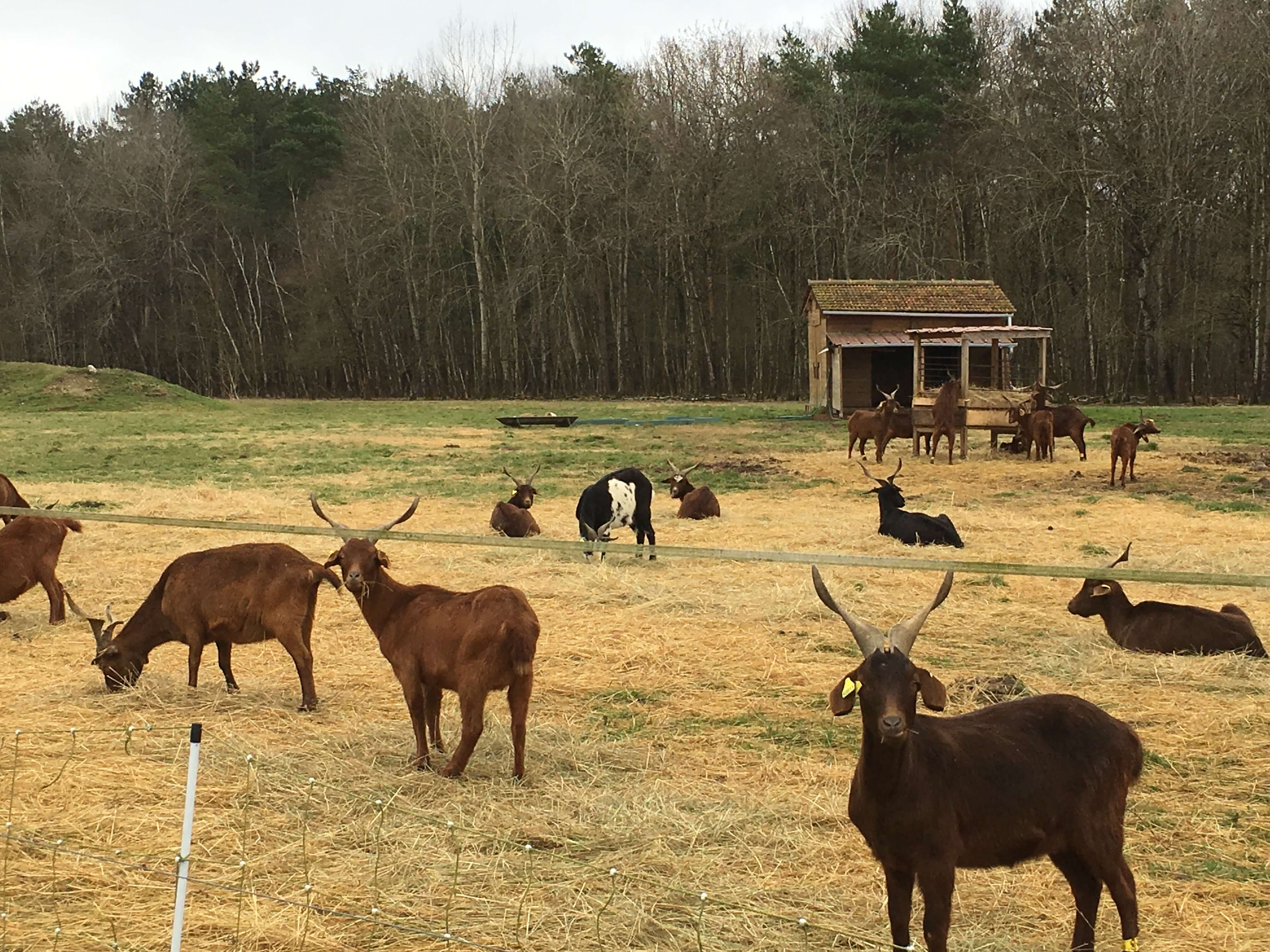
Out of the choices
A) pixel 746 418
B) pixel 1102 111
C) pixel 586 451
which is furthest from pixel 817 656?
pixel 1102 111

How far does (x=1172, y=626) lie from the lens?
8.61 meters

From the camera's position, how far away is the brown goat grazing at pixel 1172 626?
27.5 feet

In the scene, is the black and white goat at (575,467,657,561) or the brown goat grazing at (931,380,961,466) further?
the brown goat grazing at (931,380,961,466)

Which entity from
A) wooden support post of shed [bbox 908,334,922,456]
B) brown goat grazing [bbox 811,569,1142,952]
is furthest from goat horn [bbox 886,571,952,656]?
wooden support post of shed [bbox 908,334,922,456]

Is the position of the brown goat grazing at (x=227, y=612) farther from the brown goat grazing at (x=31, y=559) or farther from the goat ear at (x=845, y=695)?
the goat ear at (x=845, y=695)

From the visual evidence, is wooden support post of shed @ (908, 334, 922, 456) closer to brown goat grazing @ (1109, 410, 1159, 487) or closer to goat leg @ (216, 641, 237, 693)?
brown goat grazing @ (1109, 410, 1159, 487)

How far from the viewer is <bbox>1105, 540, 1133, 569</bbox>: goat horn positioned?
29.6ft

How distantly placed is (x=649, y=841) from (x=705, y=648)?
3.80 m

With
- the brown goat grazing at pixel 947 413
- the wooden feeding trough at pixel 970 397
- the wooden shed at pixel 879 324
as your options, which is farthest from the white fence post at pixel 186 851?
the wooden shed at pixel 879 324

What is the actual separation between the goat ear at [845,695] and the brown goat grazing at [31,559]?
7511 millimetres

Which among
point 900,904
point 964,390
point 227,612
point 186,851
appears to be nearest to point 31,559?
point 227,612

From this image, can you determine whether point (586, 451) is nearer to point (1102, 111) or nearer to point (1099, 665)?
point (1099, 665)

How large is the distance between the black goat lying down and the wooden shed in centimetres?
2041

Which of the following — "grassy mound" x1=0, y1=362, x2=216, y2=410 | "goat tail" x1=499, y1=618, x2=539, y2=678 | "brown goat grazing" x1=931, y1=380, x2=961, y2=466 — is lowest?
"goat tail" x1=499, y1=618, x2=539, y2=678
